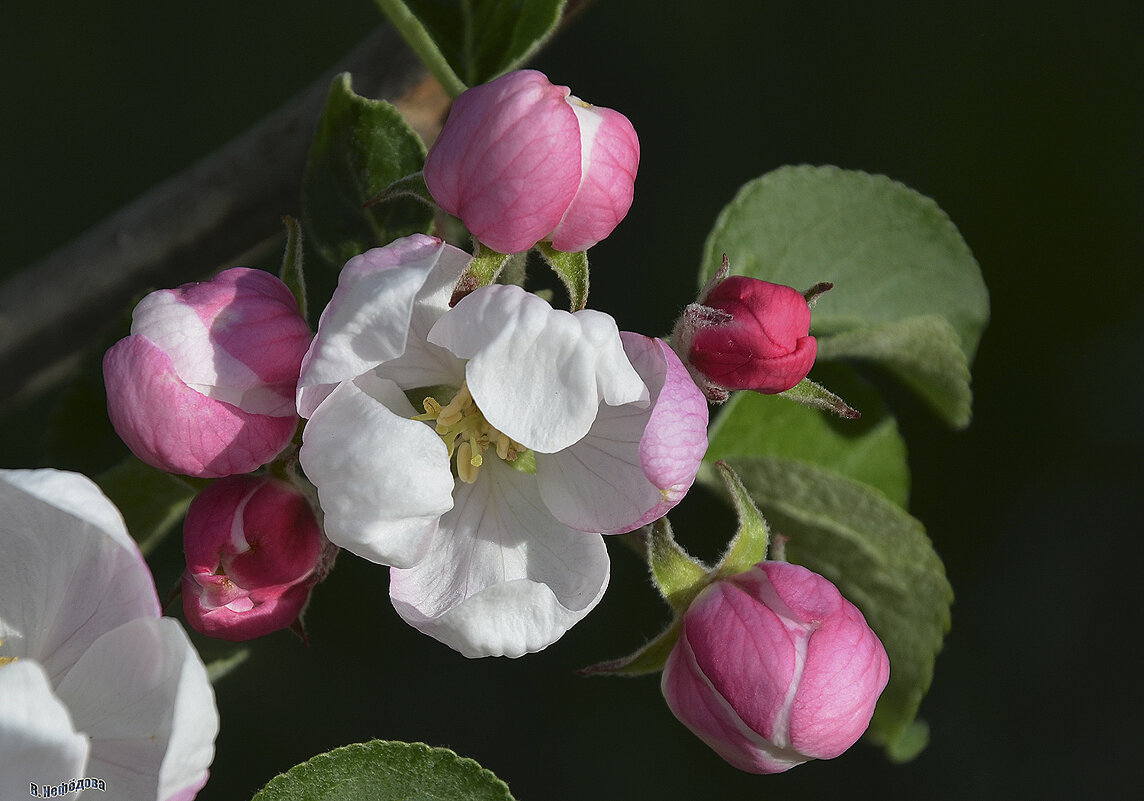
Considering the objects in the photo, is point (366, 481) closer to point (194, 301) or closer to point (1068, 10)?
point (194, 301)

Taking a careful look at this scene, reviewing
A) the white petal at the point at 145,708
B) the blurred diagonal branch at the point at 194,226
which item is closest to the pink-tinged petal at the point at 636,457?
the white petal at the point at 145,708

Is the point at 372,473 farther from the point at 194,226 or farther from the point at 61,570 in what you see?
the point at 194,226

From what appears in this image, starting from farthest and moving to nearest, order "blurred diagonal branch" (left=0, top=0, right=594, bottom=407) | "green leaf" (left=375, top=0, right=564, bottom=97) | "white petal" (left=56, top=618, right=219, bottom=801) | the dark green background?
the dark green background, "blurred diagonal branch" (left=0, top=0, right=594, bottom=407), "green leaf" (left=375, top=0, right=564, bottom=97), "white petal" (left=56, top=618, right=219, bottom=801)

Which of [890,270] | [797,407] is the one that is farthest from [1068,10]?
[797,407]

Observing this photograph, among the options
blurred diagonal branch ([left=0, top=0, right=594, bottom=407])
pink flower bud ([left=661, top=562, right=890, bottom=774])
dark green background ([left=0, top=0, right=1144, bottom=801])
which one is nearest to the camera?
pink flower bud ([left=661, top=562, right=890, bottom=774])

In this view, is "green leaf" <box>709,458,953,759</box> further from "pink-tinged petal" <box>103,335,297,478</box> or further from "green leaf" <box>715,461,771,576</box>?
"pink-tinged petal" <box>103,335,297,478</box>

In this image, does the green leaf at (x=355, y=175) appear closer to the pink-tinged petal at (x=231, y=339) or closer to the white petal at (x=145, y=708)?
the pink-tinged petal at (x=231, y=339)

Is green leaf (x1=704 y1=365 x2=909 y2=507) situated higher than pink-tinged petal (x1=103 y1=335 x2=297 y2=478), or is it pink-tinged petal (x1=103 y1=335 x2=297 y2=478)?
pink-tinged petal (x1=103 y1=335 x2=297 y2=478)

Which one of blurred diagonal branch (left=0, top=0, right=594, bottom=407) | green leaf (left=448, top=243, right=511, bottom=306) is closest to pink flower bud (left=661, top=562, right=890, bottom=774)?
green leaf (left=448, top=243, right=511, bottom=306)

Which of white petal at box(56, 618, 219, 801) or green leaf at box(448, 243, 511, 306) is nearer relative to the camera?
white petal at box(56, 618, 219, 801)
